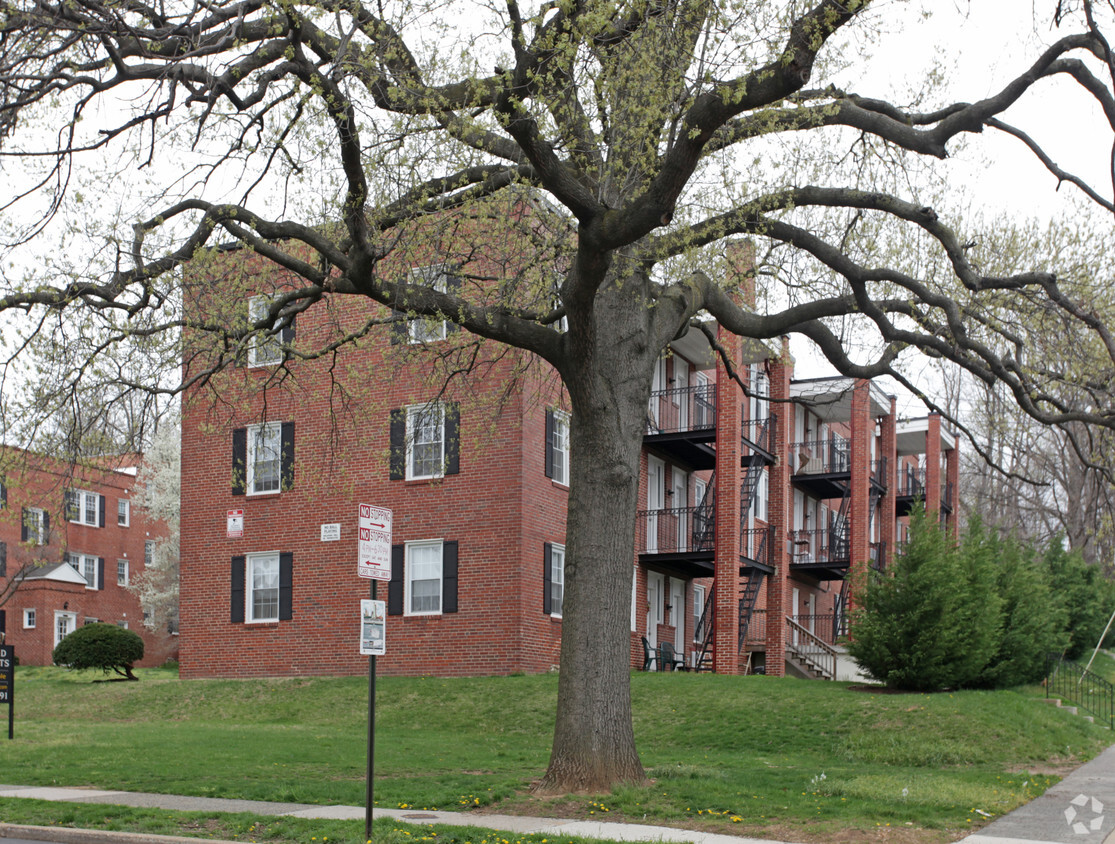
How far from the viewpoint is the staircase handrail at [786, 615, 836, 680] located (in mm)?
32188

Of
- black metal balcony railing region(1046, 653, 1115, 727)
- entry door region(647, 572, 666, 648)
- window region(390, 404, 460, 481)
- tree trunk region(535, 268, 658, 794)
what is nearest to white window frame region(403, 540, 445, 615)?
window region(390, 404, 460, 481)

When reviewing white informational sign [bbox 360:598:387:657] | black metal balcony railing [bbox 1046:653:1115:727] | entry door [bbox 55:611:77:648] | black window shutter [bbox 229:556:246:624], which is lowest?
entry door [bbox 55:611:77:648]

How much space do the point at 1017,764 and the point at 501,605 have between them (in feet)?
37.1

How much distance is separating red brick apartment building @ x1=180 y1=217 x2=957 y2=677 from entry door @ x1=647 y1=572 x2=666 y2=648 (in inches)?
3.1

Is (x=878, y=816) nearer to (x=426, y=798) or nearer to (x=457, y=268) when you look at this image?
(x=426, y=798)

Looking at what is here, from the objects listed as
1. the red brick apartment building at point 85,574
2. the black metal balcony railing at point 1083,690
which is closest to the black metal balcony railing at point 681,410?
the black metal balcony railing at point 1083,690

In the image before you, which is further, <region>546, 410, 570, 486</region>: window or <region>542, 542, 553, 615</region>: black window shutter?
<region>546, 410, 570, 486</region>: window

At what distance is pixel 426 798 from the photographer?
41.5 feet

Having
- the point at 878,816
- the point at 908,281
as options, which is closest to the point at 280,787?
the point at 878,816

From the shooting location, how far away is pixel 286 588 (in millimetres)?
28250

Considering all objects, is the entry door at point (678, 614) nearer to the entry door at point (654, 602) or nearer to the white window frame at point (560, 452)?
the entry door at point (654, 602)

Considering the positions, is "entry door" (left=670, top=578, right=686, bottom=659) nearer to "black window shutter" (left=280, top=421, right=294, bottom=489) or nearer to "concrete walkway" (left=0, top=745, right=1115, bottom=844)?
"black window shutter" (left=280, top=421, right=294, bottom=489)

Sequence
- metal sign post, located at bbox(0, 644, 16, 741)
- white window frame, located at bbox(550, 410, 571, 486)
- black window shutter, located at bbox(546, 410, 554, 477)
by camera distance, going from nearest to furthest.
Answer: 1. metal sign post, located at bbox(0, 644, 16, 741)
2. black window shutter, located at bbox(546, 410, 554, 477)
3. white window frame, located at bbox(550, 410, 571, 486)

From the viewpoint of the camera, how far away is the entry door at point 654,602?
3058cm
